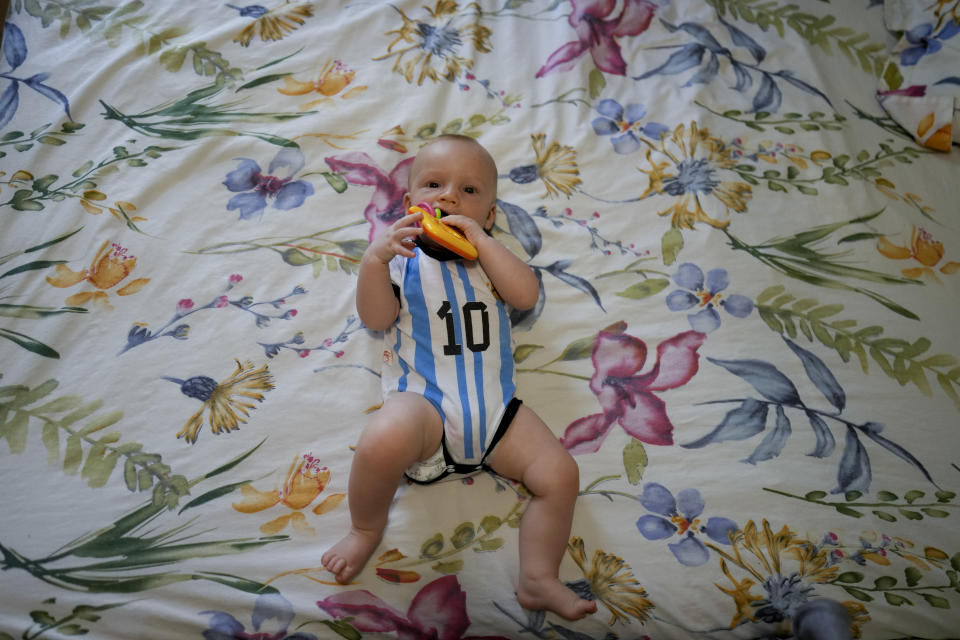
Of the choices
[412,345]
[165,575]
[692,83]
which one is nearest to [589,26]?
[692,83]

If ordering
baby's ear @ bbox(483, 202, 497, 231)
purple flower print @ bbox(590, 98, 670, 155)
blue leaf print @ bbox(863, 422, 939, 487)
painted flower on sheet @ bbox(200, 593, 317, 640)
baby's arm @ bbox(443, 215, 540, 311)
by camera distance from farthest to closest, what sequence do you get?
purple flower print @ bbox(590, 98, 670, 155), baby's ear @ bbox(483, 202, 497, 231), baby's arm @ bbox(443, 215, 540, 311), blue leaf print @ bbox(863, 422, 939, 487), painted flower on sheet @ bbox(200, 593, 317, 640)

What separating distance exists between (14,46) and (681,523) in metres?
1.49

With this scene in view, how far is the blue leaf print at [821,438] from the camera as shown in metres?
0.98

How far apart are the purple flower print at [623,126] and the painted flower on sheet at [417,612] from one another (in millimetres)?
837

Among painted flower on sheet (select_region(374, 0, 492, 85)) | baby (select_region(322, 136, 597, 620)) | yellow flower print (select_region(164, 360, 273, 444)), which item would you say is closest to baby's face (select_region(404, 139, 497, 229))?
baby (select_region(322, 136, 597, 620))

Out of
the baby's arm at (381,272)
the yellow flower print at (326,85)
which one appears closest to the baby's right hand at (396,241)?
the baby's arm at (381,272)

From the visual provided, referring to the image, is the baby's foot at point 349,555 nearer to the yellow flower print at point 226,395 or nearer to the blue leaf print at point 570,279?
the yellow flower print at point 226,395

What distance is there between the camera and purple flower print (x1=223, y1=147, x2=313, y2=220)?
1.21 meters

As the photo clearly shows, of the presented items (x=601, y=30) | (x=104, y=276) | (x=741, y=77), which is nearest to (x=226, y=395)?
(x=104, y=276)

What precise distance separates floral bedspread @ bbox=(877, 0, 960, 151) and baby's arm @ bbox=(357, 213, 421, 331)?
100 centimetres

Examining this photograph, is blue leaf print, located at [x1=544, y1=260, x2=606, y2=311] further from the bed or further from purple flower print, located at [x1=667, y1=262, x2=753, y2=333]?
purple flower print, located at [x1=667, y1=262, x2=753, y2=333]

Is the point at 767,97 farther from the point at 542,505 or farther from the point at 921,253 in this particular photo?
the point at 542,505

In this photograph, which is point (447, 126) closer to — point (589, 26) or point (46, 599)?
point (589, 26)

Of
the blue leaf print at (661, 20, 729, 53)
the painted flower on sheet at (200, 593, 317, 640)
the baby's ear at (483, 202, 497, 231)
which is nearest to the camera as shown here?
the painted flower on sheet at (200, 593, 317, 640)
